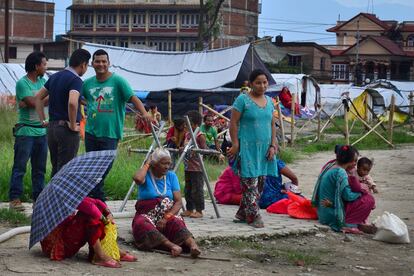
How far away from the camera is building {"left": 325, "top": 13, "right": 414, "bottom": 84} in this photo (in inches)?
2672

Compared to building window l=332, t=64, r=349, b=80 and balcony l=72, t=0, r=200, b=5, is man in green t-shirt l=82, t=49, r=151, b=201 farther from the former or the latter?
balcony l=72, t=0, r=200, b=5

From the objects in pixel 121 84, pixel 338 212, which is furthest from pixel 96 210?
pixel 338 212

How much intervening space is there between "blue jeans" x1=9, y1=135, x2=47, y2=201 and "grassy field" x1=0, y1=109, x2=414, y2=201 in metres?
0.90

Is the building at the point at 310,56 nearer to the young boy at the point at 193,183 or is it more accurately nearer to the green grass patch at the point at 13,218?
the young boy at the point at 193,183

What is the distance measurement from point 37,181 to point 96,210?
278 centimetres

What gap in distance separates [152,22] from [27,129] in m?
66.5

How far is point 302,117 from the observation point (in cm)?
3500

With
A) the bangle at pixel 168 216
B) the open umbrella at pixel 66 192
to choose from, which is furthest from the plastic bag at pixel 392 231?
the open umbrella at pixel 66 192

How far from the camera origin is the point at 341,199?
8984 mm

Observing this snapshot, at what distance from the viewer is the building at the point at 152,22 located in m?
72.9

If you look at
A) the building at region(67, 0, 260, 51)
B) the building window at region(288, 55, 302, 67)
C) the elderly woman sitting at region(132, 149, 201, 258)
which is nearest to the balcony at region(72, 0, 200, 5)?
the building at region(67, 0, 260, 51)

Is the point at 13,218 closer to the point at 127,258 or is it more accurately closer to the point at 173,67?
the point at 127,258

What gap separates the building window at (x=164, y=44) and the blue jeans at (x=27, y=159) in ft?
214

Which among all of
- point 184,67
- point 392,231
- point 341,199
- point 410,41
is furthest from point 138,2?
point 392,231
